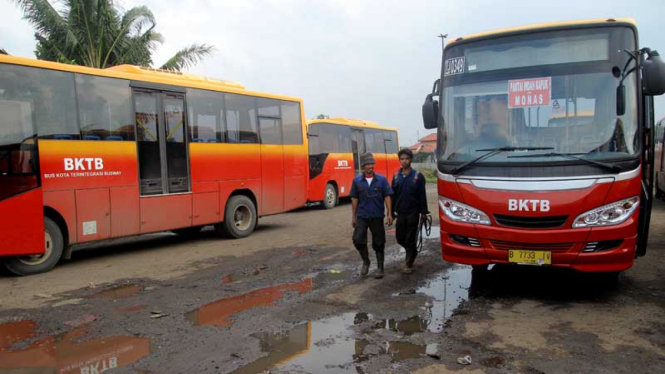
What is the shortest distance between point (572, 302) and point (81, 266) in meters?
7.31

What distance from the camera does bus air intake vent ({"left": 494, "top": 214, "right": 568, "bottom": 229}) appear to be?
5.23 meters

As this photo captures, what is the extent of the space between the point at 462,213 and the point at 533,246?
842mm

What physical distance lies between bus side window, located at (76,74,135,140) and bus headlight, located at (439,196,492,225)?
579cm

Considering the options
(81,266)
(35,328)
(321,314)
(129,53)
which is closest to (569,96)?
(321,314)

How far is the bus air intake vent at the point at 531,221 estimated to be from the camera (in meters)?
5.23

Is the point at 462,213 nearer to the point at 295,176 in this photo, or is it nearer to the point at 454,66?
the point at 454,66

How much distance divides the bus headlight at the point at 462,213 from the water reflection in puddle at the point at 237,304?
2.02 meters

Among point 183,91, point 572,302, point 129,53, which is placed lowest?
point 572,302

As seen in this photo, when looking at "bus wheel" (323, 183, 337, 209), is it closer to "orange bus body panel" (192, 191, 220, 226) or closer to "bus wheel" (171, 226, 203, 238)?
"bus wheel" (171, 226, 203, 238)

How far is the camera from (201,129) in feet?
33.4

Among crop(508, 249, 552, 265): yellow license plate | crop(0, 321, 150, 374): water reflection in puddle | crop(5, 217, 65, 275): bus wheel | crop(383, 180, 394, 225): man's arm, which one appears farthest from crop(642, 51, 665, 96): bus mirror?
crop(5, 217, 65, 275): bus wheel

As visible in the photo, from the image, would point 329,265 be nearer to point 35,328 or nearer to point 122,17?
point 35,328

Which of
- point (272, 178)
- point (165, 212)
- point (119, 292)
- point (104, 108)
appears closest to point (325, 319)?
point (119, 292)

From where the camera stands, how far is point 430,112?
6523mm
